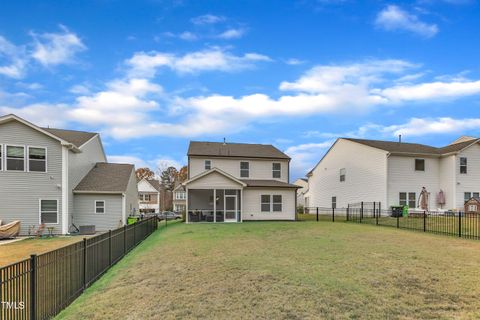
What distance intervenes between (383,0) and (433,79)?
7.24 m

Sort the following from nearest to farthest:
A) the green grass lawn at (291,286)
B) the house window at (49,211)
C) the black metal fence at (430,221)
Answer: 1. the green grass lawn at (291,286)
2. the black metal fence at (430,221)
3. the house window at (49,211)

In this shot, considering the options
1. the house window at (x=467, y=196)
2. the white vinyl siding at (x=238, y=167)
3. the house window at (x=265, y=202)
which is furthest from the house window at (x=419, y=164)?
the house window at (x=265, y=202)

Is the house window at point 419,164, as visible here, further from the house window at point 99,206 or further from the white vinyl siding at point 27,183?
the white vinyl siding at point 27,183

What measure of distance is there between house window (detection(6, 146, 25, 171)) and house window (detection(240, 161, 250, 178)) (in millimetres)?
16138

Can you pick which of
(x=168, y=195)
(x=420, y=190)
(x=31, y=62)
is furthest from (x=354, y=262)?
(x=168, y=195)

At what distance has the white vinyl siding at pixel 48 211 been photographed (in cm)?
2067

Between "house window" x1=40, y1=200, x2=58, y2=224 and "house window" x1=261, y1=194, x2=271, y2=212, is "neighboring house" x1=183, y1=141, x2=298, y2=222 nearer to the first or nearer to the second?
"house window" x1=261, y1=194, x2=271, y2=212

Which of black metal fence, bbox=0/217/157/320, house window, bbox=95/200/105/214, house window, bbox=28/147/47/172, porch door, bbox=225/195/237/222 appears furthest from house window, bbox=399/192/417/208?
house window, bbox=28/147/47/172

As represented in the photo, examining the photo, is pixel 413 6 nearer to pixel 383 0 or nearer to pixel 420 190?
pixel 383 0

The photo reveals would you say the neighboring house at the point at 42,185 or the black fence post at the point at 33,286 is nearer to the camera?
the black fence post at the point at 33,286

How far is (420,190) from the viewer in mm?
27219

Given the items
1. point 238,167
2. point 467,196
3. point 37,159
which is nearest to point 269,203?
point 238,167

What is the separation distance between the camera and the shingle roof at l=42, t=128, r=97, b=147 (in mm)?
24734

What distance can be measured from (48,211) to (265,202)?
50.0 ft
